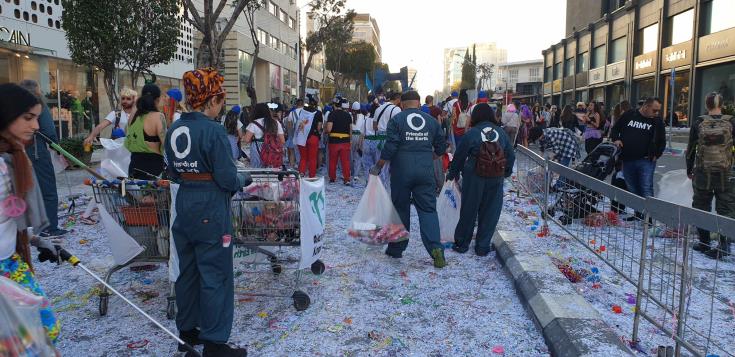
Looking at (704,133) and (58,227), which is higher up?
(704,133)

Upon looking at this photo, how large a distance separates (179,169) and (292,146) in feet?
28.6

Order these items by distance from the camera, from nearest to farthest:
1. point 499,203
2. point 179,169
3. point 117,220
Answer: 1. point 179,169
2. point 117,220
3. point 499,203

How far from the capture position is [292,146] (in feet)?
39.2

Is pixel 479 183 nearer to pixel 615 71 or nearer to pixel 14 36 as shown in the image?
pixel 14 36

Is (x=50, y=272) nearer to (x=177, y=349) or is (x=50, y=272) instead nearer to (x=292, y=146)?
(x=177, y=349)

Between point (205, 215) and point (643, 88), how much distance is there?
1370 inches

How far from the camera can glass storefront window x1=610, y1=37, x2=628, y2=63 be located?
117 ft

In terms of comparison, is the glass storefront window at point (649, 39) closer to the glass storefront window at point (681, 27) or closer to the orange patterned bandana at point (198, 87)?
the glass storefront window at point (681, 27)

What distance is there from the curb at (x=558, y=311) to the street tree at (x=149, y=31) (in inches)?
504

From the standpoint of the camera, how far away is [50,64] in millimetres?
17859

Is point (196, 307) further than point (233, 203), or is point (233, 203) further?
point (233, 203)

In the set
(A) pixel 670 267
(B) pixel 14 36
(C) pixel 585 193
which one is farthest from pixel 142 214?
(B) pixel 14 36

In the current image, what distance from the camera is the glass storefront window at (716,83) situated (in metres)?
22.8

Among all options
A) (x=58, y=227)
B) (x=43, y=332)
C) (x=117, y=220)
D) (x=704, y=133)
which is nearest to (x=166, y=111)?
(x=58, y=227)
